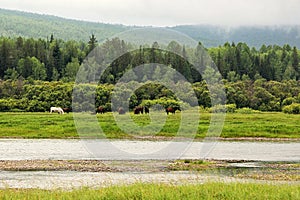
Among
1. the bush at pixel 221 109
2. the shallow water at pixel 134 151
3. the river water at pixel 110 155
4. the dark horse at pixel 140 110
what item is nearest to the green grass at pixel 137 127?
the dark horse at pixel 140 110

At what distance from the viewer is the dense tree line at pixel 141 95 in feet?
329

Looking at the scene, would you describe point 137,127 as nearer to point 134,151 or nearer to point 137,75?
point 134,151

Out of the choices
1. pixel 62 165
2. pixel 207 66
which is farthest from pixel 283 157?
pixel 207 66

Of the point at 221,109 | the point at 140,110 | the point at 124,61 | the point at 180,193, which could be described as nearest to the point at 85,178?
the point at 180,193

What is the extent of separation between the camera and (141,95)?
101750 millimetres

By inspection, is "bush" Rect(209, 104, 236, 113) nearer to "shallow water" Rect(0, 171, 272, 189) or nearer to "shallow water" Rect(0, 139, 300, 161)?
"shallow water" Rect(0, 139, 300, 161)

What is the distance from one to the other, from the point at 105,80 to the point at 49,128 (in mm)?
61482

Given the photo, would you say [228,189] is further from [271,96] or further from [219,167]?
[271,96]

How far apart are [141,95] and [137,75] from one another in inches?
690

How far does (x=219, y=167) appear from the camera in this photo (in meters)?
38.8

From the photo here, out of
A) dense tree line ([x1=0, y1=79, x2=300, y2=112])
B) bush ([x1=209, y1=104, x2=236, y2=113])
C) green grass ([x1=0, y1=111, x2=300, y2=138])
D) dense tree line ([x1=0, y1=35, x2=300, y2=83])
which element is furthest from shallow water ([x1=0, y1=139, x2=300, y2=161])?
dense tree line ([x1=0, y1=35, x2=300, y2=83])

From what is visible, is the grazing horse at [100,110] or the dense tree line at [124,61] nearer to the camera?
the grazing horse at [100,110]

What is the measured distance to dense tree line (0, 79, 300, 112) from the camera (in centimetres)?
10020

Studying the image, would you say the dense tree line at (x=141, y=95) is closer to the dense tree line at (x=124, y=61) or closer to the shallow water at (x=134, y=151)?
the dense tree line at (x=124, y=61)
